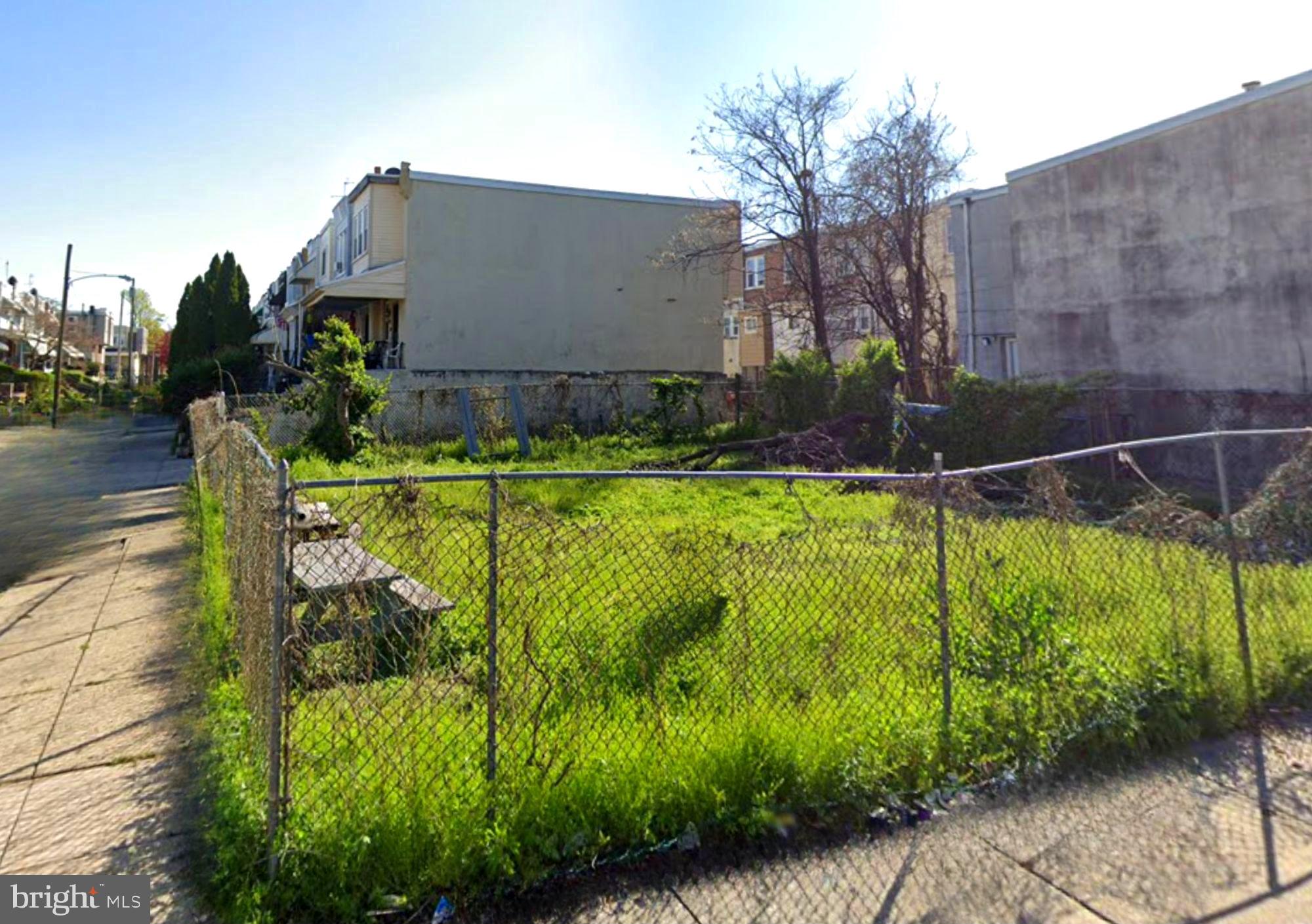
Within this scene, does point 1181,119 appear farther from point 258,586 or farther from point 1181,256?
point 258,586

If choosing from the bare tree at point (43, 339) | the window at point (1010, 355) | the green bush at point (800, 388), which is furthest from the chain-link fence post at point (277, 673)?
the bare tree at point (43, 339)

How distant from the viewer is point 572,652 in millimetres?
4625

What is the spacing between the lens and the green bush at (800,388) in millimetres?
16781

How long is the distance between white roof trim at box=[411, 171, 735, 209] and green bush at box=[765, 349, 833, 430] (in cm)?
613

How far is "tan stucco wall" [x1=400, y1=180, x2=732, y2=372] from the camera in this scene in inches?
867

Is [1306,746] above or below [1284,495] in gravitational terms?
below

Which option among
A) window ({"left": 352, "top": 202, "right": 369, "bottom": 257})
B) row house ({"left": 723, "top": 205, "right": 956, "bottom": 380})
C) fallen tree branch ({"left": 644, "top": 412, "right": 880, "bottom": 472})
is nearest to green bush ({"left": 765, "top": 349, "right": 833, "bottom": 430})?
fallen tree branch ({"left": 644, "top": 412, "right": 880, "bottom": 472})

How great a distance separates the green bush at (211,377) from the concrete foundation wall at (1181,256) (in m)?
25.9

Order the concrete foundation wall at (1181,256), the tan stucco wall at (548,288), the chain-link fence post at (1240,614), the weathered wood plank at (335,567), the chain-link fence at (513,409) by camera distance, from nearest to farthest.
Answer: the weathered wood plank at (335,567)
the chain-link fence post at (1240,614)
the concrete foundation wall at (1181,256)
the chain-link fence at (513,409)
the tan stucco wall at (548,288)

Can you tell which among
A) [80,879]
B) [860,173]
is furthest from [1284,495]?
[860,173]

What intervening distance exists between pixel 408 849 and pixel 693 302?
23.5m

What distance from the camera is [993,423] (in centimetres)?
1302

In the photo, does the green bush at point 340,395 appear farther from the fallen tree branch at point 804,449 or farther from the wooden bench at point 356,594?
the wooden bench at point 356,594

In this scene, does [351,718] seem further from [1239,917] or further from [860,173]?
[860,173]
